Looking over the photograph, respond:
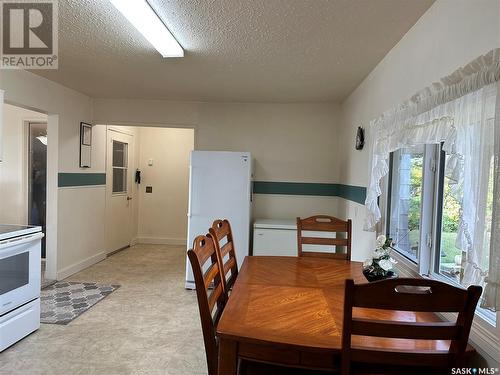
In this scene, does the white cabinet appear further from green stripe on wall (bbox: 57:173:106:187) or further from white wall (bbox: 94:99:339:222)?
green stripe on wall (bbox: 57:173:106:187)

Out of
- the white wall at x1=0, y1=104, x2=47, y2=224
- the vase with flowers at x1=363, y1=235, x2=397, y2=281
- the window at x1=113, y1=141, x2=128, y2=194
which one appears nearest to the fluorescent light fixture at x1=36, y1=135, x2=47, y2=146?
the white wall at x1=0, y1=104, x2=47, y2=224

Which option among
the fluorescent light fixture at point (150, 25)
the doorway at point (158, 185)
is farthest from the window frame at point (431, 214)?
the doorway at point (158, 185)

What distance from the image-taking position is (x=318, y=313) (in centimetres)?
144

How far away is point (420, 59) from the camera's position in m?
1.98

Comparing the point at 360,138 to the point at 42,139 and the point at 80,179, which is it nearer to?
the point at 80,179

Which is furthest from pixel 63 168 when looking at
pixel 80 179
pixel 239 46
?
pixel 239 46

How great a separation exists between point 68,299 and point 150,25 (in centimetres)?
277

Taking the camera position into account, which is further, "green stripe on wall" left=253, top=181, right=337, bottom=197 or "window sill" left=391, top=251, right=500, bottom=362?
"green stripe on wall" left=253, top=181, right=337, bottom=197

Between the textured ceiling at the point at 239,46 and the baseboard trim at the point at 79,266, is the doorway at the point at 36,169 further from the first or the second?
the textured ceiling at the point at 239,46

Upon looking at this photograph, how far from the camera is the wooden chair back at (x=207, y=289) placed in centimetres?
137

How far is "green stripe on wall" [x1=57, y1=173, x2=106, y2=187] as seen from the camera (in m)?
3.98

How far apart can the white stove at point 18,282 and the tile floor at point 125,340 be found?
A: 0.36 feet

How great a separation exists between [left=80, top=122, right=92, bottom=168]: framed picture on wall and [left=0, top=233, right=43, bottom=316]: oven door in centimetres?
184

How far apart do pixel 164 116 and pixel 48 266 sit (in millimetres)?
2328
